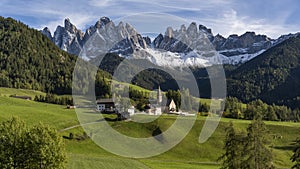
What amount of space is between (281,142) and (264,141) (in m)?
69.9

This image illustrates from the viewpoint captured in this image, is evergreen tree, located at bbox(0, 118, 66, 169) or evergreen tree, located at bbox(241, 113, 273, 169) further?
evergreen tree, located at bbox(0, 118, 66, 169)

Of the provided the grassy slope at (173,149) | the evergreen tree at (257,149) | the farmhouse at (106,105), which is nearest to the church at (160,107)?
the farmhouse at (106,105)

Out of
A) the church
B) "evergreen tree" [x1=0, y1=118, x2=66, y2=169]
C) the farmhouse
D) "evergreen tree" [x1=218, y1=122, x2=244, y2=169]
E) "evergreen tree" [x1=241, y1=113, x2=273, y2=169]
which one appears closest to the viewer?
"evergreen tree" [x1=241, y1=113, x2=273, y2=169]

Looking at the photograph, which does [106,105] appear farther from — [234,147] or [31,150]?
[234,147]

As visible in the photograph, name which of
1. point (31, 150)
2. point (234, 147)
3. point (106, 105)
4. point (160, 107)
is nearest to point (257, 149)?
point (234, 147)

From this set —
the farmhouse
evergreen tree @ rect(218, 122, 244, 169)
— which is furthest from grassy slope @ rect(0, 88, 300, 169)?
evergreen tree @ rect(218, 122, 244, 169)

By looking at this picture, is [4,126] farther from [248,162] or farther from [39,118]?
[39,118]

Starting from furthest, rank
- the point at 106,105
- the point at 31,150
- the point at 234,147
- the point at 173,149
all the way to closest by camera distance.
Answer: the point at 106,105
the point at 173,149
the point at 31,150
the point at 234,147

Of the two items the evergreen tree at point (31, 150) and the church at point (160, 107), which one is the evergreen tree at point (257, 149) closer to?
the evergreen tree at point (31, 150)

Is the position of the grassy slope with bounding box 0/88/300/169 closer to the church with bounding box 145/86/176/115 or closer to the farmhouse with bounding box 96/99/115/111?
the farmhouse with bounding box 96/99/115/111

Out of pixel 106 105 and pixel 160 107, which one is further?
pixel 160 107

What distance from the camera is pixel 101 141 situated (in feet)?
336

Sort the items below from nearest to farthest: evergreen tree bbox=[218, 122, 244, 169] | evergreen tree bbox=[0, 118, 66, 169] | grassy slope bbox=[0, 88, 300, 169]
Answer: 1. evergreen tree bbox=[218, 122, 244, 169]
2. evergreen tree bbox=[0, 118, 66, 169]
3. grassy slope bbox=[0, 88, 300, 169]

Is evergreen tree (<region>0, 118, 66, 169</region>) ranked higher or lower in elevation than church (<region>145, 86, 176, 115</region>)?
lower
